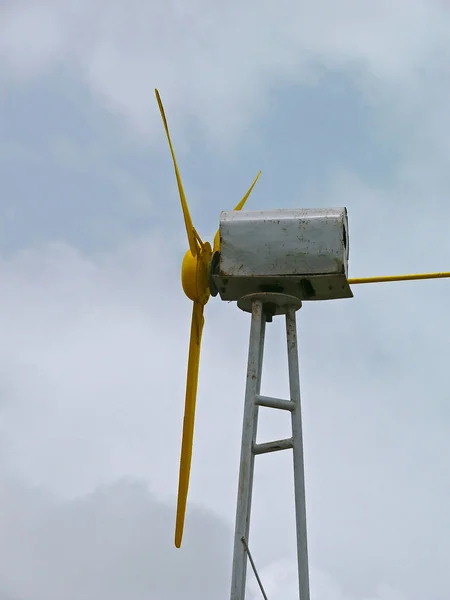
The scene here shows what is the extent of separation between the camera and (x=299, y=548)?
794 inches

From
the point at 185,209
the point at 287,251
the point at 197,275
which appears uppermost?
the point at 185,209

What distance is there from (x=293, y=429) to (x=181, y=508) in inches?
93.2

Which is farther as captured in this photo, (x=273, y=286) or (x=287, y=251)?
(x=273, y=286)

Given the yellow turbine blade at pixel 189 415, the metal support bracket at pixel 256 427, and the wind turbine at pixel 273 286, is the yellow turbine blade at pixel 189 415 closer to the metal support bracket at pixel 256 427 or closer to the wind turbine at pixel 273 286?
the wind turbine at pixel 273 286

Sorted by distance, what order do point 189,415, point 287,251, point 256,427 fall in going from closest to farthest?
1. point 287,251
2. point 256,427
3. point 189,415

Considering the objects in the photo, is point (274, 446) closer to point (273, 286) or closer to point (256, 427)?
point (256, 427)

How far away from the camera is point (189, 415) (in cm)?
2183

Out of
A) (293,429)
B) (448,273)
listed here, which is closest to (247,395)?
(293,429)

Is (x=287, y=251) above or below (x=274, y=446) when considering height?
above

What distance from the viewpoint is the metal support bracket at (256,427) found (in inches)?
788

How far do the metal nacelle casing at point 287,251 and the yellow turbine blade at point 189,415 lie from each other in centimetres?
149

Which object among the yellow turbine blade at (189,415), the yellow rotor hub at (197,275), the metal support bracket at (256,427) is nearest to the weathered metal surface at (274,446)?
the metal support bracket at (256,427)

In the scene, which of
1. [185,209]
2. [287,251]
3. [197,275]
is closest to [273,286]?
[287,251]

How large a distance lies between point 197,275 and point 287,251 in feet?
6.67
